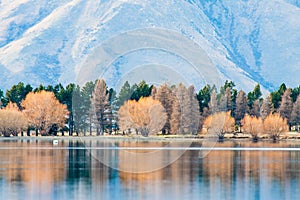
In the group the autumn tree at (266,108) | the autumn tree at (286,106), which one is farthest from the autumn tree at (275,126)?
the autumn tree at (286,106)

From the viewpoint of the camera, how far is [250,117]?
13275 centimetres

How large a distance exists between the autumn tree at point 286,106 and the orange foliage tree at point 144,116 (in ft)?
69.9

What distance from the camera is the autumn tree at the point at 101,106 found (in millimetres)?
134525

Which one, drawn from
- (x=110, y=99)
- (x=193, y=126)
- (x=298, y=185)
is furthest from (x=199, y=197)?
(x=110, y=99)

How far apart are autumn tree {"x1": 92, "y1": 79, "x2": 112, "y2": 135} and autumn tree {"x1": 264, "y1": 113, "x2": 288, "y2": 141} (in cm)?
2640

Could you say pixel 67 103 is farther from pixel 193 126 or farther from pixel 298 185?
pixel 298 185

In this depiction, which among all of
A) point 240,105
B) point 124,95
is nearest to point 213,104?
point 240,105

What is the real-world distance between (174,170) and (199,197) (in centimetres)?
1727

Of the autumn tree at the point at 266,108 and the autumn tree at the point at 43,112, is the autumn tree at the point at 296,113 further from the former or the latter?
the autumn tree at the point at 43,112

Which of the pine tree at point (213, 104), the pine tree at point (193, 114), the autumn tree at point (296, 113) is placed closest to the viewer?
the pine tree at point (193, 114)

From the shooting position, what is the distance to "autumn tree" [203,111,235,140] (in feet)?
421

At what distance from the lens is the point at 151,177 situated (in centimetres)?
5847

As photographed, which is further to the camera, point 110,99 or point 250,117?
point 110,99

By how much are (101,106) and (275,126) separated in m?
29.1
